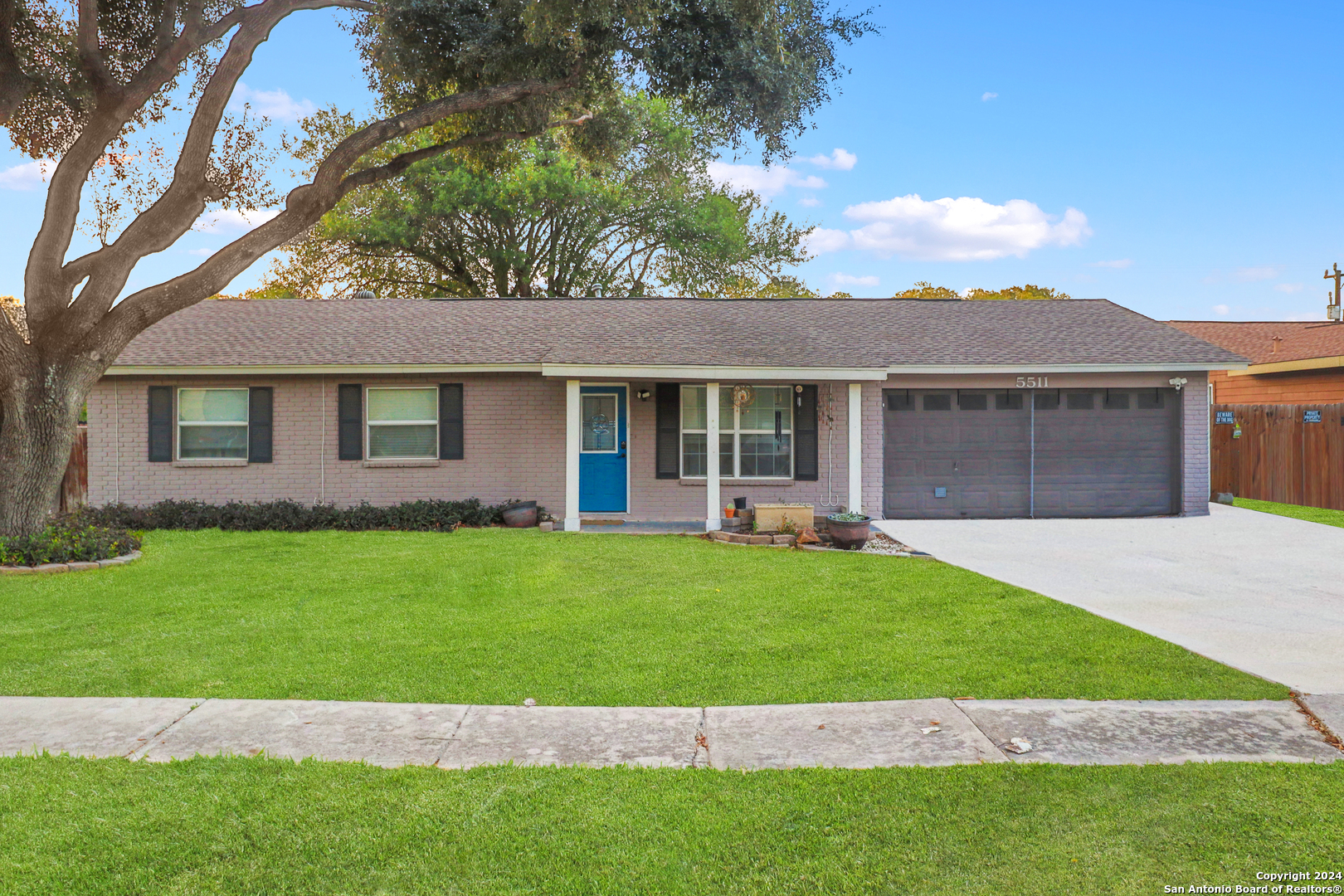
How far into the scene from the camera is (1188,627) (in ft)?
21.1

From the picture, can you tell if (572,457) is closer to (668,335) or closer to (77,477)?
(668,335)

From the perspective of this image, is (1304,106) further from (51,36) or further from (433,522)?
(51,36)

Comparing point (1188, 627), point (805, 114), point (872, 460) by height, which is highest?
point (805, 114)

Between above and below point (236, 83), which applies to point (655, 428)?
below

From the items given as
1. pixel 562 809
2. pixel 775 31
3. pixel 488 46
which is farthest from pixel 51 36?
pixel 562 809

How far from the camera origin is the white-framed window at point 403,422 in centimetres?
1379

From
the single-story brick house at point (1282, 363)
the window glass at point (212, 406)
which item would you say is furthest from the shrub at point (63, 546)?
the single-story brick house at point (1282, 363)

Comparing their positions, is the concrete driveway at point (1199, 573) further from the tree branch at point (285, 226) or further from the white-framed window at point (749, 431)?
the tree branch at point (285, 226)

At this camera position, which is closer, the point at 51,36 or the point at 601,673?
the point at 601,673

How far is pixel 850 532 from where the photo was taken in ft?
35.9

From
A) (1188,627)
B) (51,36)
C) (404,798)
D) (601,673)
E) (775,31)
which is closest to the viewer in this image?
(404,798)

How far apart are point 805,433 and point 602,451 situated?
3.33m

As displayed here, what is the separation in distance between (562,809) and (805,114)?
11.2 m

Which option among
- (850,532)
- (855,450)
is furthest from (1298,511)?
(850,532)
